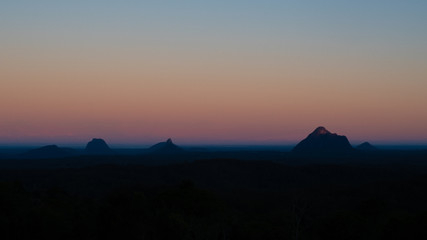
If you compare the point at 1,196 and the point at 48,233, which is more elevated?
the point at 1,196

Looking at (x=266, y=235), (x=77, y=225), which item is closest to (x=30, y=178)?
(x=77, y=225)

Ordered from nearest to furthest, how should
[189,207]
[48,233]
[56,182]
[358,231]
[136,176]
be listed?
[48,233] → [358,231] → [189,207] → [56,182] → [136,176]

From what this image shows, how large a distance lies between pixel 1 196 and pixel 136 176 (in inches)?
1630

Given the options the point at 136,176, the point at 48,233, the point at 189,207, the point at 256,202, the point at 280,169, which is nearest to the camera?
the point at 48,233

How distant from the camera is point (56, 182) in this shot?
62594 mm

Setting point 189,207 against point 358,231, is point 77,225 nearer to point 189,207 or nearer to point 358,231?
point 189,207

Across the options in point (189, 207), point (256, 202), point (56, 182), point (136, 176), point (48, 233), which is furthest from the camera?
point (136, 176)

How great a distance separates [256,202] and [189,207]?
16889 millimetres

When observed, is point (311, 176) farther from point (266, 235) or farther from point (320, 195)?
point (266, 235)

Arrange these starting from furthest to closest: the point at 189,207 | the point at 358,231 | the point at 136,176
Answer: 1. the point at 136,176
2. the point at 189,207
3. the point at 358,231

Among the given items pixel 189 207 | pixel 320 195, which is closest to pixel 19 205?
pixel 189 207

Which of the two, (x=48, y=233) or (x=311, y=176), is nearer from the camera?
A: (x=48, y=233)

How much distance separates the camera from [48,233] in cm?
2566

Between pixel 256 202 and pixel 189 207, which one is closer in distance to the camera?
pixel 189 207
